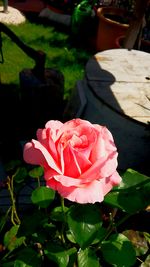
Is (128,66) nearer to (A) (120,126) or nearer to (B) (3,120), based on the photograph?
(A) (120,126)

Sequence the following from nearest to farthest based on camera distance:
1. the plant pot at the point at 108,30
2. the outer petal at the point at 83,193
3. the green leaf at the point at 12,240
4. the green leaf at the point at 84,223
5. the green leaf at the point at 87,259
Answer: the outer petal at the point at 83,193 → the green leaf at the point at 84,223 → the green leaf at the point at 87,259 → the green leaf at the point at 12,240 → the plant pot at the point at 108,30

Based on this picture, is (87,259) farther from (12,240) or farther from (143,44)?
(143,44)

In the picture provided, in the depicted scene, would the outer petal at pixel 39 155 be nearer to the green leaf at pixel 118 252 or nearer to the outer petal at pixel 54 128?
the outer petal at pixel 54 128

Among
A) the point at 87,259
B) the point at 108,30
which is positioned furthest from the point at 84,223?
the point at 108,30

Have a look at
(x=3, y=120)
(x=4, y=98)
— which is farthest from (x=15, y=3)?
(x=3, y=120)

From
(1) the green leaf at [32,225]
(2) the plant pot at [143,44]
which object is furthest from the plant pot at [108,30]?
(1) the green leaf at [32,225]

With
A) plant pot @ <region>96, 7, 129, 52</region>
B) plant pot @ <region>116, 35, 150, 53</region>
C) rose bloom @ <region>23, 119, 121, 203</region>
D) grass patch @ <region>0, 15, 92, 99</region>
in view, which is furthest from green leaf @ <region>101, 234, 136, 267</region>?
plant pot @ <region>96, 7, 129, 52</region>
